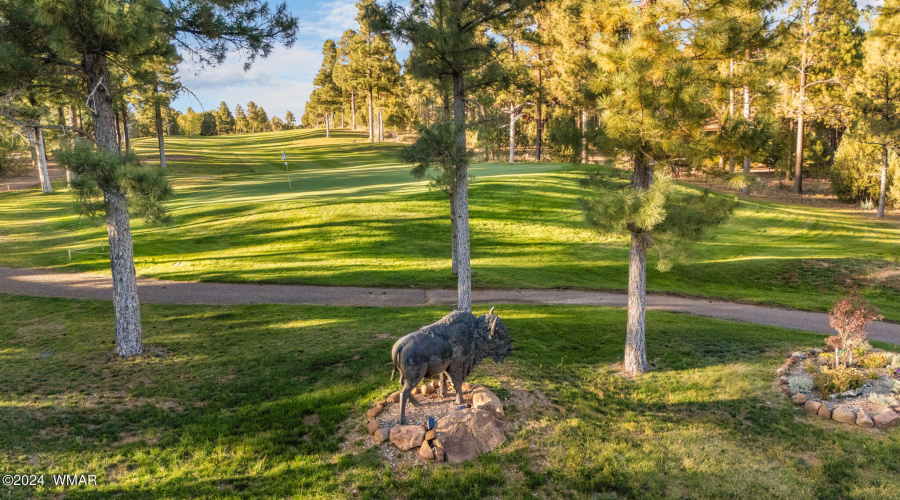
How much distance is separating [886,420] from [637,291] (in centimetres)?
498

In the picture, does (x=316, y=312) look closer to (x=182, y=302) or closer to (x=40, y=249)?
(x=182, y=302)

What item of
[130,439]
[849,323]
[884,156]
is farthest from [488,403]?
[884,156]

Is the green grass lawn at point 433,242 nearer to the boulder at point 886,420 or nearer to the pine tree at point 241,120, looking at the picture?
the boulder at point 886,420

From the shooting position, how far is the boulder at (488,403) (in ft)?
29.0

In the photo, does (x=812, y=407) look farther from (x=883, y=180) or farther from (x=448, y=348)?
(x=883, y=180)

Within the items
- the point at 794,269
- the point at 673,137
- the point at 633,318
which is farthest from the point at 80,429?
the point at 794,269

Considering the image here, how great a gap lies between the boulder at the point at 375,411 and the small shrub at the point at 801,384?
28.9 ft

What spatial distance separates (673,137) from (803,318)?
11899 millimetres

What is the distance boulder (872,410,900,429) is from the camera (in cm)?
916

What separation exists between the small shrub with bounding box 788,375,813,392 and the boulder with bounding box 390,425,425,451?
8.25 metres

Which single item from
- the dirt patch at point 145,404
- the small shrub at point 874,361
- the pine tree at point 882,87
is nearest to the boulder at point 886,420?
the small shrub at point 874,361

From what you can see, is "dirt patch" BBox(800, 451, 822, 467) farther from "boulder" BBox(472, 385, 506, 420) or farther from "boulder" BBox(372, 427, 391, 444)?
"boulder" BBox(372, 427, 391, 444)

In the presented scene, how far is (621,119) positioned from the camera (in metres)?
10.0

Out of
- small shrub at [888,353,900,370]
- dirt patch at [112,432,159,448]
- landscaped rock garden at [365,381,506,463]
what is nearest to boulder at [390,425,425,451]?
landscaped rock garden at [365,381,506,463]
